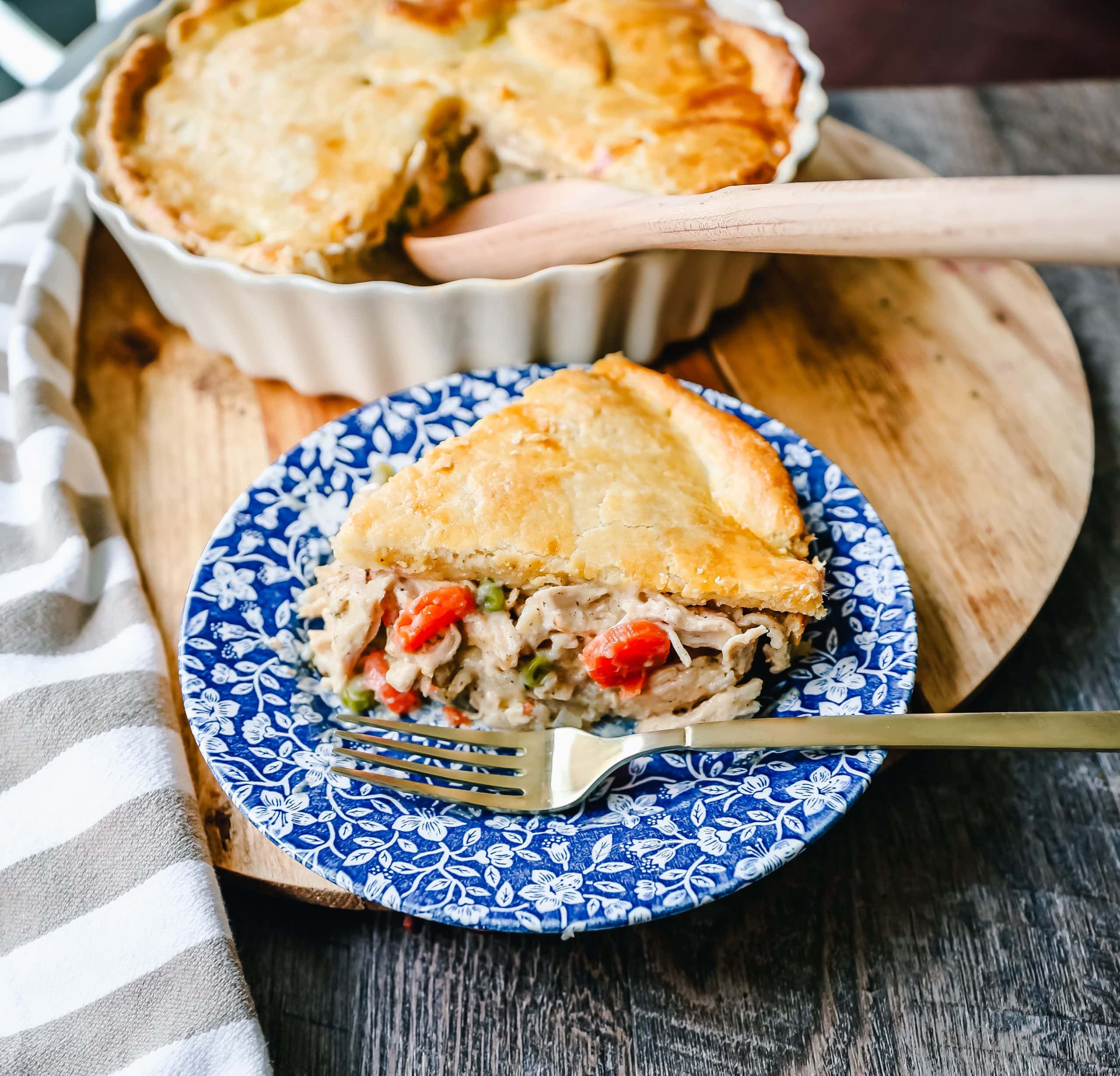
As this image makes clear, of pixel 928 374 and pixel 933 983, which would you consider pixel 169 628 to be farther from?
pixel 928 374

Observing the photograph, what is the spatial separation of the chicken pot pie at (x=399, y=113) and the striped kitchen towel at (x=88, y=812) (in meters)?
0.72

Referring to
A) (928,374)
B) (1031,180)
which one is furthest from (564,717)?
(928,374)

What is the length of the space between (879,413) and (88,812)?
2.16 meters

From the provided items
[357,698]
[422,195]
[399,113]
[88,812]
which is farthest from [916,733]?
[399,113]

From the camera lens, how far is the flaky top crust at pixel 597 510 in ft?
6.68

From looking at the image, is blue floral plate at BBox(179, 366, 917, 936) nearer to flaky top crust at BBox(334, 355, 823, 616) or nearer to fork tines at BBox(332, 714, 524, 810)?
fork tines at BBox(332, 714, 524, 810)

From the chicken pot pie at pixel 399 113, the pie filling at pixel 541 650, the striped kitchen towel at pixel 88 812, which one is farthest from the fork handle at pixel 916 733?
the chicken pot pie at pixel 399 113

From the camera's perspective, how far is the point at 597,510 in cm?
212

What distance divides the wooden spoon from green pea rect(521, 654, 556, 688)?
0.97m

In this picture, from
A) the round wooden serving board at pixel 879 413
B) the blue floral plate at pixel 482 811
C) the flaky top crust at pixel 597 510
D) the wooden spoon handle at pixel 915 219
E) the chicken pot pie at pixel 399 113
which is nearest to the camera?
the wooden spoon handle at pixel 915 219

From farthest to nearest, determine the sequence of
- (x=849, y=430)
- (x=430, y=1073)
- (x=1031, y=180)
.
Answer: (x=849, y=430), (x=430, y=1073), (x=1031, y=180)

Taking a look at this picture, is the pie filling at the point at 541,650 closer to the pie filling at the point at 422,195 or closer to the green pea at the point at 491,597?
the green pea at the point at 491,597

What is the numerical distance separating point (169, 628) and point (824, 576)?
4.90ft

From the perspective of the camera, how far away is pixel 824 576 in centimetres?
219
